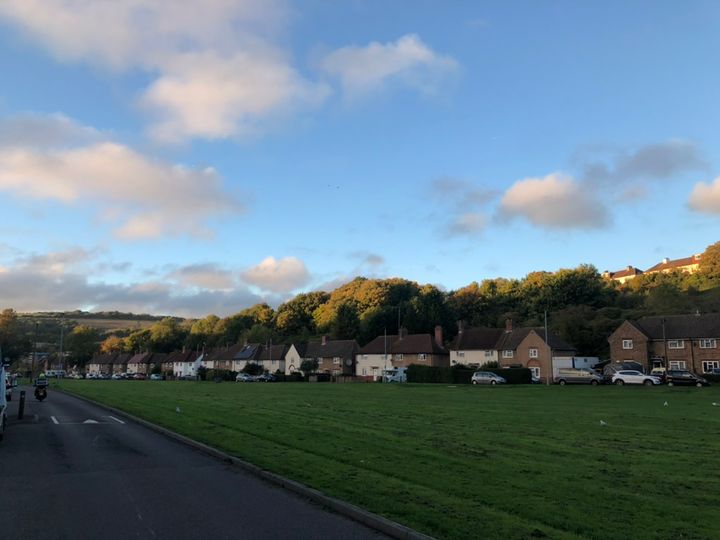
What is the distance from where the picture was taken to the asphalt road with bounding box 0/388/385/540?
7660 mm

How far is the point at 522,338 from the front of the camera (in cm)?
7744

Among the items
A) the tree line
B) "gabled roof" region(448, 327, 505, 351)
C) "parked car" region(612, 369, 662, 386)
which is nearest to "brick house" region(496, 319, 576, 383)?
"gabled roof" region(448, 327, 505, 351)

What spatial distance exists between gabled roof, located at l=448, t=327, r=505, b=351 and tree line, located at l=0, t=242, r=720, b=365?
10.4 m

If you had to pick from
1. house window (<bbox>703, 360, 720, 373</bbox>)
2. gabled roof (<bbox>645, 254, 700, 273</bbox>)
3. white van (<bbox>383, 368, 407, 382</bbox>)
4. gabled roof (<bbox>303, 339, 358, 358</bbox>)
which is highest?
gabled roof (<bbox>645, 254, 700, 273</bbox>)

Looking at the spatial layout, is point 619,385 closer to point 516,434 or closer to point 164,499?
point 516,434

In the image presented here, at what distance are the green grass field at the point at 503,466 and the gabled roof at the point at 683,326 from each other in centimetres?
5093

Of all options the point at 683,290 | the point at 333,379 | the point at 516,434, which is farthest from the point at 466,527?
the point at 683,290

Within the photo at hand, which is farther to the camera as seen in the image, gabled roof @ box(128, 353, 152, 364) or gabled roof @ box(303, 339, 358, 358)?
gabled roof @ box(128, 353, 152, 364)

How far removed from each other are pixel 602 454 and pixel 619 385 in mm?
41460

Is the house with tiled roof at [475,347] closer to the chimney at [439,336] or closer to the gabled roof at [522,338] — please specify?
the gabled roof at [522,338]

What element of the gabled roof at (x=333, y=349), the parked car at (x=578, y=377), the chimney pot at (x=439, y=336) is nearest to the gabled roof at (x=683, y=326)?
the parked car at (x=578, y=377)

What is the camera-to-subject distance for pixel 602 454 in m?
13.1

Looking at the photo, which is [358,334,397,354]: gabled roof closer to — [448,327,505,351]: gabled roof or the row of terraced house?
the row of terraced house

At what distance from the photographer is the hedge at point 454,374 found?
61875mm
